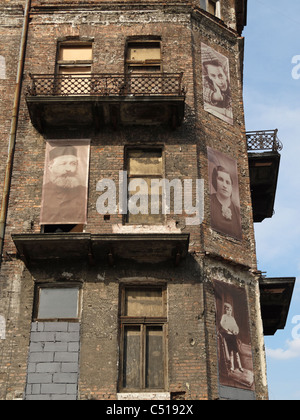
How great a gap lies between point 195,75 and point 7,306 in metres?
8.23

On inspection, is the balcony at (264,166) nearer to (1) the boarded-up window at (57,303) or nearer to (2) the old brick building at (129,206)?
(2) the old brick building at (129,206)

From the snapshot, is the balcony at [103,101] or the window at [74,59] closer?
the balcony at [103,101]

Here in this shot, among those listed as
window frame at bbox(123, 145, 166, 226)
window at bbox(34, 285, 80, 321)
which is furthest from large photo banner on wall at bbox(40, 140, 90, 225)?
window at bbox(34, 285, 80, 321)

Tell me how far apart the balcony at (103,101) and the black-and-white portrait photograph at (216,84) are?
103cm

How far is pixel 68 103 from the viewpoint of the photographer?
1552cm

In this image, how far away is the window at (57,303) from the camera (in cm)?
1391

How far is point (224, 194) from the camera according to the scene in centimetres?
1605

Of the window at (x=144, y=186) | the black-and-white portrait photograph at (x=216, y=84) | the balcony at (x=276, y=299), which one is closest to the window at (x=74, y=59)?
the window at (x=144, y=186)

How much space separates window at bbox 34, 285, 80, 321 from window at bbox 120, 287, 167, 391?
43.6 inches

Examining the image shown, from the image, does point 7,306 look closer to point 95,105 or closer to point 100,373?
point 100,373

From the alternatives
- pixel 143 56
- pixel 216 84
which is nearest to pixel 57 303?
pixel 143 56

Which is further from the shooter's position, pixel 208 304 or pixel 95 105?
pixel 95 105
